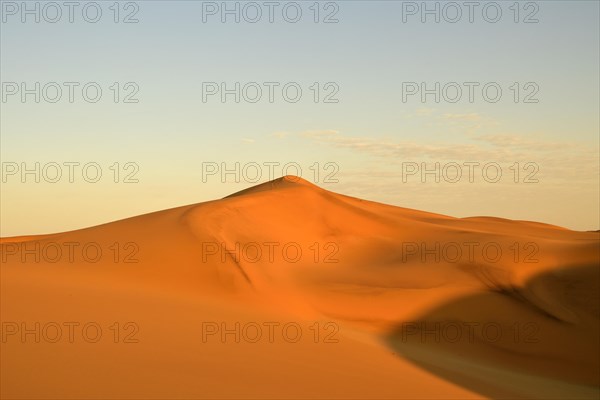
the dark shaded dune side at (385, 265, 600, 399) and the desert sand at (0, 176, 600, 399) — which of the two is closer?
the desert sand at (0, 176, 600, 399)

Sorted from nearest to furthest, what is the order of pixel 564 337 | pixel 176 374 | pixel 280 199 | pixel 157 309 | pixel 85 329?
pixel 176 374, pixel 85 329, pixel 157 309, pixel 564 337, pixel 280 199

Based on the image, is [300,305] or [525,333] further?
[525,333]

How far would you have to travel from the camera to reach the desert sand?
22.5ft

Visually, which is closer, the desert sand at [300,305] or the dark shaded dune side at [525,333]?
the desert sand at [300,305]

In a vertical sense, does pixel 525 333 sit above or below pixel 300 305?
below

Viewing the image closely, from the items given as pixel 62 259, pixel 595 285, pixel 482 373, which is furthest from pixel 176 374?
pixel 595 285

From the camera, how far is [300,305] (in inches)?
462

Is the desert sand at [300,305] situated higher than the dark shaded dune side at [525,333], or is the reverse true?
the desert sand at [300,305]

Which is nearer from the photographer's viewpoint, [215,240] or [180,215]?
[215,240]

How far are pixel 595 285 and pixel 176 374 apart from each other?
29.9 feet

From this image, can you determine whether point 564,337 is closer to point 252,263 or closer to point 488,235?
point 488,235

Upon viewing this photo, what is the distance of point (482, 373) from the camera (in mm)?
9430

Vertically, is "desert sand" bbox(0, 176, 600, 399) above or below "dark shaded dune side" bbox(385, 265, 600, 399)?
above

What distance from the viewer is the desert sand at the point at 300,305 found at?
686 cm
